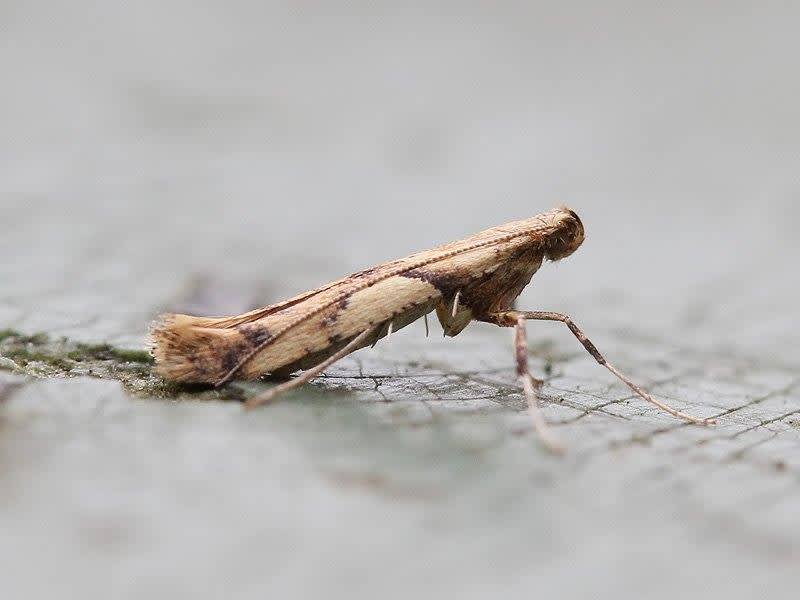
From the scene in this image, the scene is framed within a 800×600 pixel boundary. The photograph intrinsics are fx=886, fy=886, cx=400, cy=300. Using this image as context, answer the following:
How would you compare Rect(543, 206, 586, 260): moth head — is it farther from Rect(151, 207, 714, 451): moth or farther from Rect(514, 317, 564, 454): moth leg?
Rect(514, 317, 564, 454): moth leg

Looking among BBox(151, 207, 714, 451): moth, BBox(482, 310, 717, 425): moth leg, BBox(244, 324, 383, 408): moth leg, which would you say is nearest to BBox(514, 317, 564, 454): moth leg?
BBox(151, 207, 714, 451): moth

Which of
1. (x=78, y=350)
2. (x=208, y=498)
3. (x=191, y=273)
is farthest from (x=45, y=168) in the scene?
(x=208, y=498)

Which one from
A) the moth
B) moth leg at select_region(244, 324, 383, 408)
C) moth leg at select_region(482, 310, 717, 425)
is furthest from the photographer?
moth leg at select_region(482, 310, 717, 425)

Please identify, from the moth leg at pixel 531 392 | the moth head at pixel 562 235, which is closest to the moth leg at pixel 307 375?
the moth leg at pixel 531 392

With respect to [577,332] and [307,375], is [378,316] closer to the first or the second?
[307,375]

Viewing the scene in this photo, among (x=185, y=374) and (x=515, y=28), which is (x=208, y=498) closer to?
(x=185, y=374)
